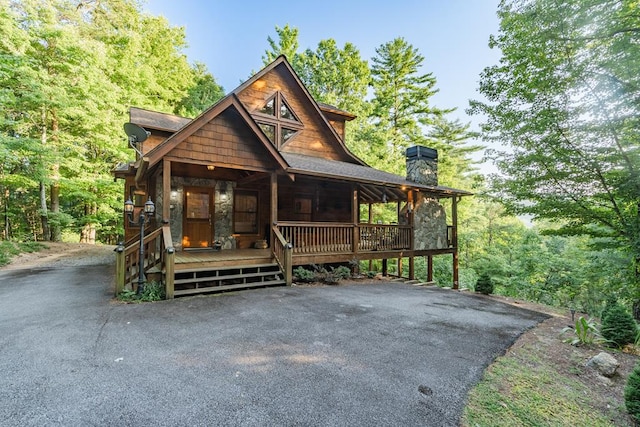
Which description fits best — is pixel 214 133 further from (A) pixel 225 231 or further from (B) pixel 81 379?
(B) pixel 81 379

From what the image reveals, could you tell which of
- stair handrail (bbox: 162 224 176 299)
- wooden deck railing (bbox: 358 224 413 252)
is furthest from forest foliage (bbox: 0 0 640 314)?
stair handrail (bbox: 162 224 176 299)

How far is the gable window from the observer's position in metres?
11.1

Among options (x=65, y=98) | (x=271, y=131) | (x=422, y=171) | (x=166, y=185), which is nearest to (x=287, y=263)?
(x=166, y=185)

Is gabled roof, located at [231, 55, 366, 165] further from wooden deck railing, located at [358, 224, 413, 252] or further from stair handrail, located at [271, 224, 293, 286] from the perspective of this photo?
stair handrail, located at [271, 224, 293, 286]

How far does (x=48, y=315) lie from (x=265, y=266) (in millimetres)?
4303

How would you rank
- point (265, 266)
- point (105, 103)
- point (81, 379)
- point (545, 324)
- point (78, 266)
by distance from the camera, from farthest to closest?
point (105, 103) → point (78, 266) → point (265, 266) → point (545, 324) → point (81, 379)

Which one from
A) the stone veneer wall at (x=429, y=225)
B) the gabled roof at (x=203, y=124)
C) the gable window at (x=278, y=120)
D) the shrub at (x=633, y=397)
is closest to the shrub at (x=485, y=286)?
the stone veneer wall at (x=429, y=225)

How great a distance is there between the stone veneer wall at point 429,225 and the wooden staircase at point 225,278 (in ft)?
20.1

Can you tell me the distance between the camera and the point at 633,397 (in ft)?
9.11

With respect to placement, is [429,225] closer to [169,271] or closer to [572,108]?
[572,108]

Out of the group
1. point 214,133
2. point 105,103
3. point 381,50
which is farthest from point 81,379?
point 381,50

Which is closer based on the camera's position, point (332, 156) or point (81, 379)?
point (81, 379)

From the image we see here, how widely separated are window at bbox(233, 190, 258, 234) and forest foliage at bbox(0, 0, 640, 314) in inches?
302

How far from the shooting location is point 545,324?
5.58 metres
